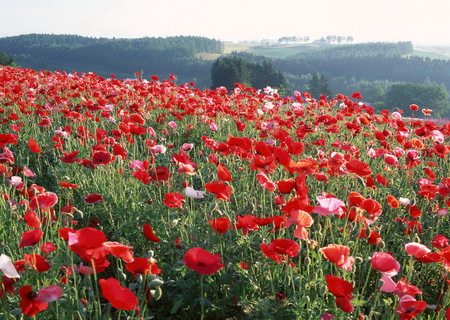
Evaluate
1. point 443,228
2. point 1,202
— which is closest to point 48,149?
point 1,202

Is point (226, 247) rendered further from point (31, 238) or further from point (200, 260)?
point (31, 238)

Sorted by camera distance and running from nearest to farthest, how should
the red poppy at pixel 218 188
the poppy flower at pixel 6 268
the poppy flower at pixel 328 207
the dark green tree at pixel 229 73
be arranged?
1. the poppy flower at pixel 6 268
2. the poppy flower at pixel 328 207
3. the red poppy at pixel 218 188
4. the dark green tree at pixel 229 73

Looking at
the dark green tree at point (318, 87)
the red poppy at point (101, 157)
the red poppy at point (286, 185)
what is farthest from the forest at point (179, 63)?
the red poppy at point (286, 185)

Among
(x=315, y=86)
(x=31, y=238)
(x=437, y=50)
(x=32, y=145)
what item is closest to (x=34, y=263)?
(x=31, y=238)

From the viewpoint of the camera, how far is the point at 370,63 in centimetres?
11575

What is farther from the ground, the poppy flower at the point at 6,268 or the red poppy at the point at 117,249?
the red poppy at the point at 117,249

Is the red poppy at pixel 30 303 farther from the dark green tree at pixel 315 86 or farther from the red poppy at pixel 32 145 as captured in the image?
the dark green tree at pixel 315 86

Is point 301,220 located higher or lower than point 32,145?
lower

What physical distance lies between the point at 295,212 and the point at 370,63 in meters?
125

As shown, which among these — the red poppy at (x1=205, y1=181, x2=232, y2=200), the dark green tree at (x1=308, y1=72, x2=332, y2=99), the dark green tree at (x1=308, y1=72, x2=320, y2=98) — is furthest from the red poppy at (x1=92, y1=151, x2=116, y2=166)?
the dark green tree at (x1=308, y1=72, x2=320, y2=98)

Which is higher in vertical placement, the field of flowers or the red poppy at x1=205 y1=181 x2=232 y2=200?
the red poppy at x1=205 y1=181 x2=232 y2=200

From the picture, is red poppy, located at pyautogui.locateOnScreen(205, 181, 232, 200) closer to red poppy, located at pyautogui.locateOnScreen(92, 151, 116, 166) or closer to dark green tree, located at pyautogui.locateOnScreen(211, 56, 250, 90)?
red poppy, located at pyautogui.locateOnScreen(92, 151, 116, 166)

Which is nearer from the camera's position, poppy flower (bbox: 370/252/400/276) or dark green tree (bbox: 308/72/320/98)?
poppy flower (bbox: 370/252/400/276)

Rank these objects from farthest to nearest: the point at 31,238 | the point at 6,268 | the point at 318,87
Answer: the point at 318,87 < the point at 31,238 < the point at 6,268
